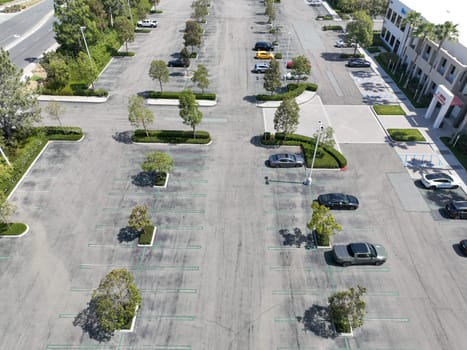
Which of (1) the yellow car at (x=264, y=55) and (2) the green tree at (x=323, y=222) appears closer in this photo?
(2) the green tree at (x=323, y=222)

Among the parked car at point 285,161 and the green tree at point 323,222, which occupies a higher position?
the green tree at point 323,222

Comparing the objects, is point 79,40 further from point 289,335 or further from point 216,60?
point 289,335

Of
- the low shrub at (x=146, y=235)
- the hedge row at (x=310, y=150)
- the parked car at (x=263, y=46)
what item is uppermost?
the parked car at (x=263, y=46)

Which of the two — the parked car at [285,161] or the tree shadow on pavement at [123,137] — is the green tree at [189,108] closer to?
the tree shadow on pavement at [123,137]

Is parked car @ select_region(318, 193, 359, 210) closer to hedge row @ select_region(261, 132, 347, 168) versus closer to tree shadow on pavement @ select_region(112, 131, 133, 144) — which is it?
hedge row @ select_region(261, 132, 347, 168)

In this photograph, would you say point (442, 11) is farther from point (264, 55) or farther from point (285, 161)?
point (285, 161)

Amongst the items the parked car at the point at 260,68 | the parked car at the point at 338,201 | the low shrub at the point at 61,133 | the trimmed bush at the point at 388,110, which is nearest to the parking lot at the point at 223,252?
the parked car at the point at 338,201
